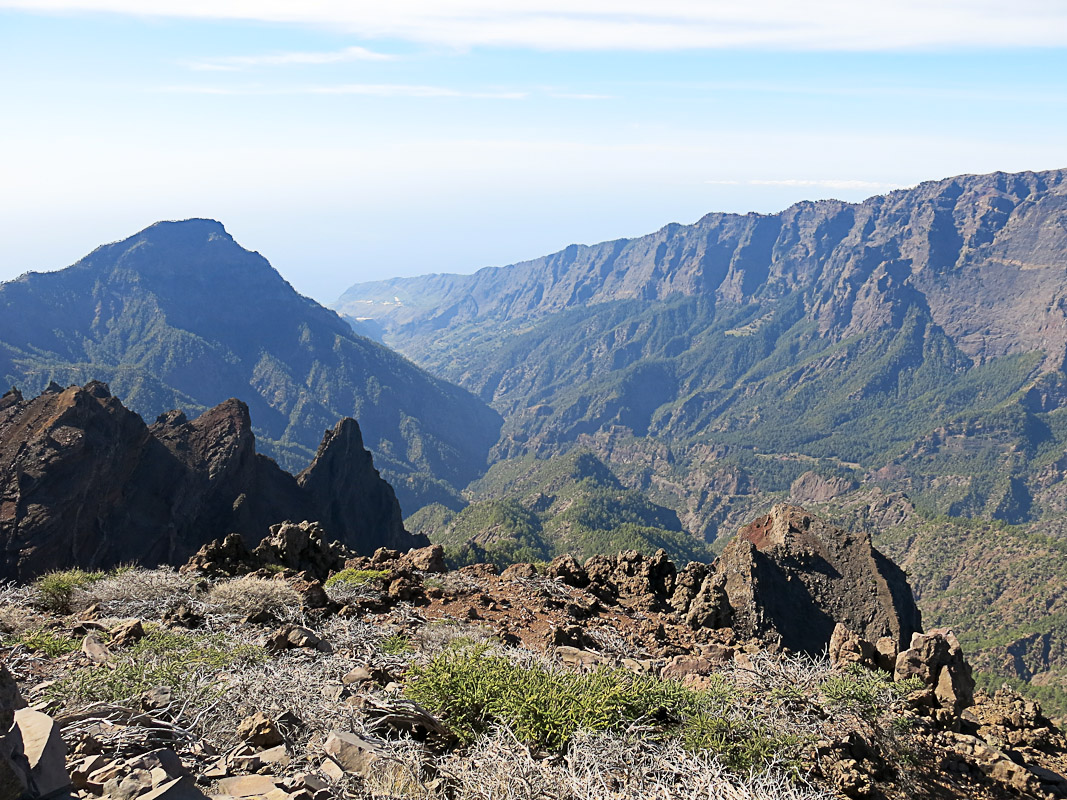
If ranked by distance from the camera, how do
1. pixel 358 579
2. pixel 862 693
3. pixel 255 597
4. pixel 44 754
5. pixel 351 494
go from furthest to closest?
pixel 351 494
pixel 358 579
pixel 255 597
pixel 862 693
pixel 44 754

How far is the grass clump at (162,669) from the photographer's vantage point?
30.4 feet

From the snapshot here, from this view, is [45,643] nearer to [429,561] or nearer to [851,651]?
[429,561]

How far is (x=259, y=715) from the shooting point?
29.2 feet

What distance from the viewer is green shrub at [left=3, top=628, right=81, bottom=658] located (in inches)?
466

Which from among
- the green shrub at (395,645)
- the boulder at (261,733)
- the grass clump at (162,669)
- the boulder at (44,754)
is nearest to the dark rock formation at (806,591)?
the green shrub at (395,645)

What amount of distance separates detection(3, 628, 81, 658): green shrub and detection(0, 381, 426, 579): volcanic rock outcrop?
2971 cm

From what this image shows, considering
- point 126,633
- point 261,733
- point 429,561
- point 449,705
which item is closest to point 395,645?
point 449,705

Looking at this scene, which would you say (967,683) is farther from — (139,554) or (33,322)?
(33,322)

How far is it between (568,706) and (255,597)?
9.22 m

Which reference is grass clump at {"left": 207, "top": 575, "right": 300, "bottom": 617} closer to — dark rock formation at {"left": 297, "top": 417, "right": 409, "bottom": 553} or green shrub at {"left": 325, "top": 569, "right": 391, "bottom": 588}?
green shrub at {"left": 325, "top": 569, "right": 391, "bottom": 588}

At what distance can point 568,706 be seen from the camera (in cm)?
930

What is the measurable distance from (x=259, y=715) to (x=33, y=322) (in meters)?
212

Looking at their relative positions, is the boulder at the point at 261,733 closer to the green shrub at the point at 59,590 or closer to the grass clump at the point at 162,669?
the grass clump at the point at 162,669

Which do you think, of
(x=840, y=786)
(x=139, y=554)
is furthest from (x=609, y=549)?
(x=840, y=786)
